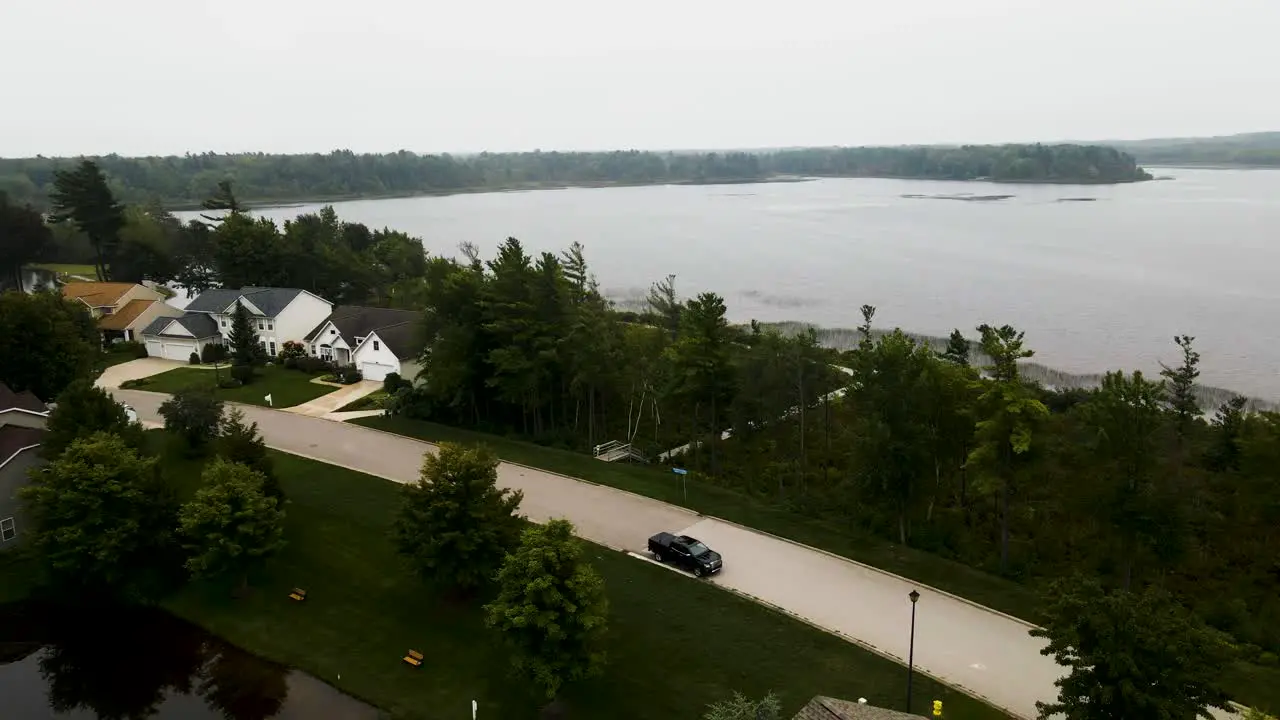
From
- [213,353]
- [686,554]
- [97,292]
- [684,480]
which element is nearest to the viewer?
[686,554]

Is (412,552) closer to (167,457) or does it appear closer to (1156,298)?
(167,457)

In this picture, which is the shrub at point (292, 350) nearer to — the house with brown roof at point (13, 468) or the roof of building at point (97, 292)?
the roof of building at point (97, 292)

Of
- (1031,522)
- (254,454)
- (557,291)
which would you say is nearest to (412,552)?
(254,454)

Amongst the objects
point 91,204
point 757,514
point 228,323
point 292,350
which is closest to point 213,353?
point 228,323

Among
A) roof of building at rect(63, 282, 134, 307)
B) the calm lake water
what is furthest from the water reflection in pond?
the calm lake water

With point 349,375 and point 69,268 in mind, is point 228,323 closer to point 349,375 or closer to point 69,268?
point 349,375
